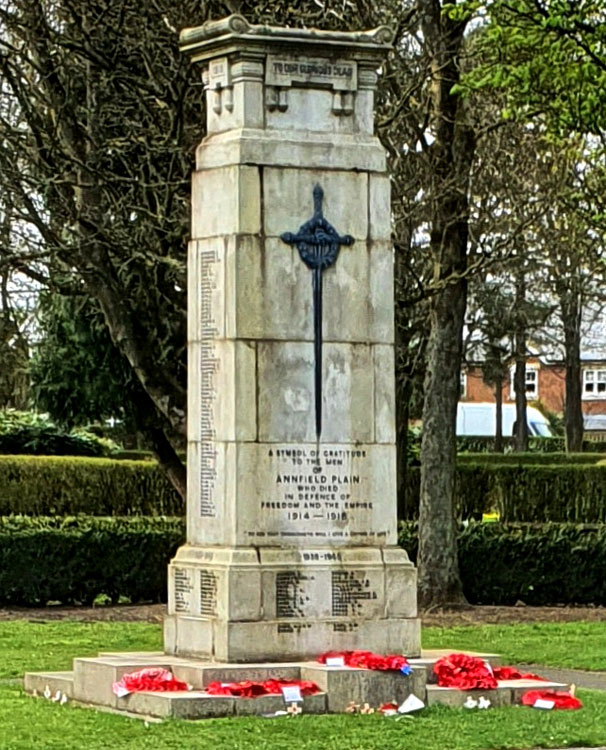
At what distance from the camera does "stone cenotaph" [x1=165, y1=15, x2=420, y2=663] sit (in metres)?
14.5

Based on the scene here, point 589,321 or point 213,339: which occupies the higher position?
point 589,321

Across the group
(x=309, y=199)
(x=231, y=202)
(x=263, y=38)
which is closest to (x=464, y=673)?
(x=309, y=199)

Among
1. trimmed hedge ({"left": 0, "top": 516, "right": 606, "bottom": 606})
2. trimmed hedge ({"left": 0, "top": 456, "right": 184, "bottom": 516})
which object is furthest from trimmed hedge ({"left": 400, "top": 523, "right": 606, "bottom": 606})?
trimmed hedge ({"left": 0, "top": 456, "right": 184, "bottom": 516})

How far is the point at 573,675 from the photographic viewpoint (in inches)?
708

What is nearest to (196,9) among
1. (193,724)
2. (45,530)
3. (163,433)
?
(163,433)

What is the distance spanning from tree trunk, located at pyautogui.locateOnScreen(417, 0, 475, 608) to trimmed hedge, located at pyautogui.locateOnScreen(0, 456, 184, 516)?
19.8ft

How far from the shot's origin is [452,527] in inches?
1029

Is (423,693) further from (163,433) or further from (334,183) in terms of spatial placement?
(163,433)

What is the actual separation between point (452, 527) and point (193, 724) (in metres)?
13.8

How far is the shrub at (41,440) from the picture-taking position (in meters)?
36.7

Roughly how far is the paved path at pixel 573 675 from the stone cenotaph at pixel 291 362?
2803 mm

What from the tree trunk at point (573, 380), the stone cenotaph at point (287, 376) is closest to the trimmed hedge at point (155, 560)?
the stone cenotaph at point (287, 376)

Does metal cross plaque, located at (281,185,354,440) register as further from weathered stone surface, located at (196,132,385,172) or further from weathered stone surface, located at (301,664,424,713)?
weathered stone surface, located at (301,664,424,713)

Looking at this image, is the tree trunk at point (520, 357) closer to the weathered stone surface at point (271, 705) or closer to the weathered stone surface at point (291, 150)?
the weathered stone surface at point (291, 150)
